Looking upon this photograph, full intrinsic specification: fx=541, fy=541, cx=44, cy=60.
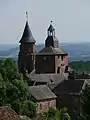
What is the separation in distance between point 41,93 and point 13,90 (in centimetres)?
1210

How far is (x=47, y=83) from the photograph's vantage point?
84062 mm

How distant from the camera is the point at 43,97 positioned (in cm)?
7344

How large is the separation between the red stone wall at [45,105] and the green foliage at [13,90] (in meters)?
5.35

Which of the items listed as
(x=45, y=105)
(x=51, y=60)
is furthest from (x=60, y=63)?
(x=45, y=105)

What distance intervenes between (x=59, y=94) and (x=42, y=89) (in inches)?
155

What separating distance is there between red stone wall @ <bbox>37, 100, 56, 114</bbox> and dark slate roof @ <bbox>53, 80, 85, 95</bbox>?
3.22 metres

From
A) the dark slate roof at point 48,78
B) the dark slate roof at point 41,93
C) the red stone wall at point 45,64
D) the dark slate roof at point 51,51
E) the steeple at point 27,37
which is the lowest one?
the dark slate roof at point 41,93

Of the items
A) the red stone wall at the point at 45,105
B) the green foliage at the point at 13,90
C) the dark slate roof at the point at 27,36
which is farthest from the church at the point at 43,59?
the green foliage at the point at 13,90

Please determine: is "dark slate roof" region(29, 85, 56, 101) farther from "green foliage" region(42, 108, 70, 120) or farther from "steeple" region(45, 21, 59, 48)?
"steeple" region(45, 21, 59, 48)

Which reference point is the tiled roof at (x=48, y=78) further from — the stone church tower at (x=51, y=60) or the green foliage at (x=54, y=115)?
the green foliage at (x=54, y=115)

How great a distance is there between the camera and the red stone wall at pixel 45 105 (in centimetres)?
7138

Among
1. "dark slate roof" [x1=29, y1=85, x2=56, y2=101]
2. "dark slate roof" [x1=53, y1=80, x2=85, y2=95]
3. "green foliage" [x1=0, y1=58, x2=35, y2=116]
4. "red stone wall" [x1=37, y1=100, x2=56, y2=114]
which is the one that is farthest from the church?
"green foliage" [x1=0, y1=58, x2=35, y2=116]

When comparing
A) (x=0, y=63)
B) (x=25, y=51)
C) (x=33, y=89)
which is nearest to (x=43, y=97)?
(x=33, y=89)

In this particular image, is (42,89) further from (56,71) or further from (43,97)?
(56,71)
